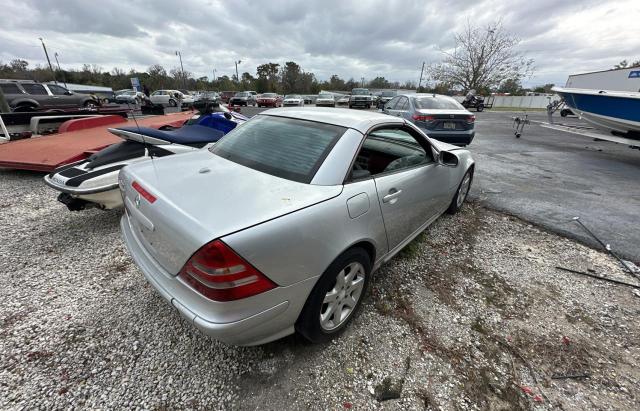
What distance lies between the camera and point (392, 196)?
223 centimetres

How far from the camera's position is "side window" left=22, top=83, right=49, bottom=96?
1252 cm

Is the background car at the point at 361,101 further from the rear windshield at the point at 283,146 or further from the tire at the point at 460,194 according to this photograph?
the rear windshield at the point at 283,146

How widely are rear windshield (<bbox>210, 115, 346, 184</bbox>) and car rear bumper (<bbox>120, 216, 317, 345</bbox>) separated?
72 cm

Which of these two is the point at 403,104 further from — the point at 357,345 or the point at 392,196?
the point at 357,345

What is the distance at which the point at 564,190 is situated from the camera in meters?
5.32

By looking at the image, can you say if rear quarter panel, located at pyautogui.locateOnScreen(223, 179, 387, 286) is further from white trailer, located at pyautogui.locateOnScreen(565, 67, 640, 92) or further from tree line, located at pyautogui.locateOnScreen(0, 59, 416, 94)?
tree line, located at pyautogui.locateOnScreen(0, 59, 416, 94)

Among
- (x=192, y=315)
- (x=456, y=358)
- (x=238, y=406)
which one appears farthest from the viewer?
(x=456, y=358)

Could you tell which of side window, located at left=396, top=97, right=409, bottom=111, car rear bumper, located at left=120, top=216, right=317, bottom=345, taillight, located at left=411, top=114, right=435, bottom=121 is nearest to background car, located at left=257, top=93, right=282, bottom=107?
side window, located at left=396, top=97, right=409, bottom=111

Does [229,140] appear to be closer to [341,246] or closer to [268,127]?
[268,127]

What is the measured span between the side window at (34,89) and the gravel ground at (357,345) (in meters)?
14.4

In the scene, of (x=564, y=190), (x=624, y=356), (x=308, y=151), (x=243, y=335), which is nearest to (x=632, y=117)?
(x=564, y=190)

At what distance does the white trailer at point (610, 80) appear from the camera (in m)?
7.69

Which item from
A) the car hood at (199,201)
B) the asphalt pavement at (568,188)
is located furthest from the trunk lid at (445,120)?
the car hood at (199,201)

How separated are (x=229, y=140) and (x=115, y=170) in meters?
1.66
